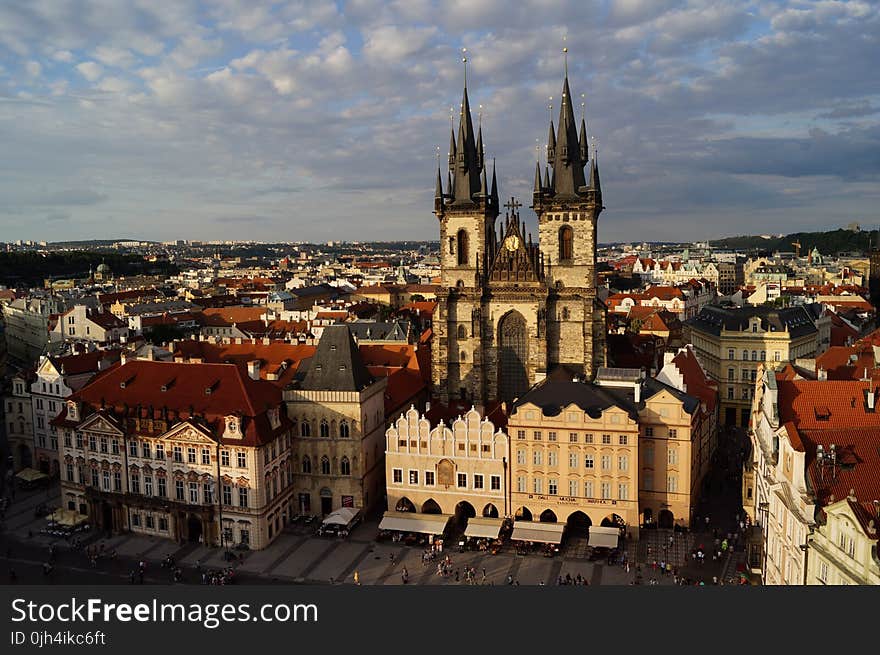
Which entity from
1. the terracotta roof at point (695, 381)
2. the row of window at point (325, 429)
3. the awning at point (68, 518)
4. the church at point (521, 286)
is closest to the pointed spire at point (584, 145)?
the church at point (521, 286)

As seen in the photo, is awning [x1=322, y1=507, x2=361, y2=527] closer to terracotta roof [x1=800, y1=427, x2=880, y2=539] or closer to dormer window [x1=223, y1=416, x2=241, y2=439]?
dormer window [x1=223, y1=416, x2=241, y2=439]

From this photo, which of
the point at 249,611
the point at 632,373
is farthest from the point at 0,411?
the point at 249,611

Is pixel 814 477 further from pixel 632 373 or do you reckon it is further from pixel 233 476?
pixel 233 476

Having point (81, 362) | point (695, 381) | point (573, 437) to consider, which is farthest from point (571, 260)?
point (81, 362)

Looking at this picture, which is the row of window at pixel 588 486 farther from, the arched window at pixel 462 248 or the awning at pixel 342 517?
→ the arched window at pixel 462 248

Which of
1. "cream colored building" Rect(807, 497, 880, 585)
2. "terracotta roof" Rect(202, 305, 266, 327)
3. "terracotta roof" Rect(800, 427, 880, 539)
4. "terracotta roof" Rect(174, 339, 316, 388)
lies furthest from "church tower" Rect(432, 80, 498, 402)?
"terracotta roof" Rect(202, 305, 266, 327)

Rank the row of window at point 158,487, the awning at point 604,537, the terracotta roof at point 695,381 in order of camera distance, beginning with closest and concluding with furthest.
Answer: the awning at point 604,537
the row of window at point 158,487
the terracotta roof at point 695,381
